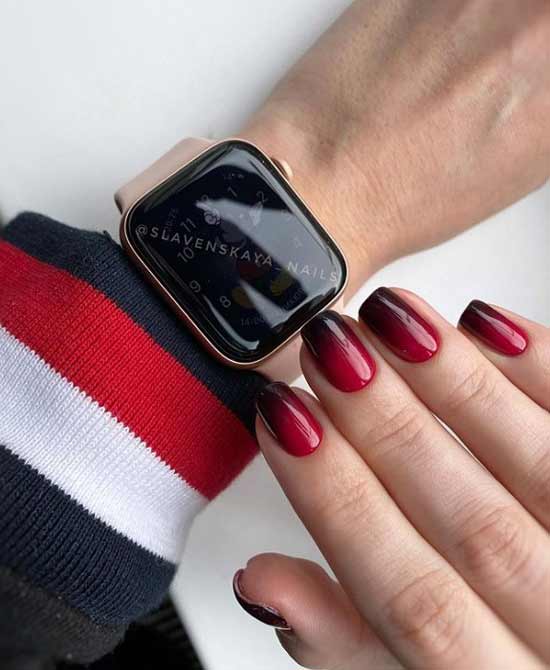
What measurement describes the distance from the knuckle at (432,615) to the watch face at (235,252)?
0.18m

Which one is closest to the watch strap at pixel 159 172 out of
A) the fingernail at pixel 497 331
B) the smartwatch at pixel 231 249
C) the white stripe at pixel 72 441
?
the smartwatch at pixel 231 249

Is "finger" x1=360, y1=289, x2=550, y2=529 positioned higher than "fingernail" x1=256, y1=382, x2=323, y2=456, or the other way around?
"finger" x1=360, y1=289, x2=550, y2=529

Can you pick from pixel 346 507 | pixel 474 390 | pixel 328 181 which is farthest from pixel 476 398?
pixel 328 181

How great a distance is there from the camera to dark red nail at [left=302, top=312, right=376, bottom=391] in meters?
0.50

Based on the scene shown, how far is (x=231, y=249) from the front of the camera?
1.73ft

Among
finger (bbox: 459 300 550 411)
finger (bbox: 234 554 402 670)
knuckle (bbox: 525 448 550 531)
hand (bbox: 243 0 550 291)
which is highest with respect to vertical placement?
hand (bbox: 243 0 550 291)

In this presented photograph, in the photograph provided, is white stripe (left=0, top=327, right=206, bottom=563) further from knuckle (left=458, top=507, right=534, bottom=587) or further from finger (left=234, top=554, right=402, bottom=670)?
knuckle (left=458, top=507, right=534, bottom=587)

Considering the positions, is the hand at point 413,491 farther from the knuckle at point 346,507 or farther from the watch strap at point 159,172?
the watch strap at point 159,172

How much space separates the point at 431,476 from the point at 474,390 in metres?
0.07

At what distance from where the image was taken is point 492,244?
67 cm

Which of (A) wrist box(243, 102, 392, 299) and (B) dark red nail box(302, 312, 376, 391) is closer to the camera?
(B) dark red nail box(302, 312, 376, 391)

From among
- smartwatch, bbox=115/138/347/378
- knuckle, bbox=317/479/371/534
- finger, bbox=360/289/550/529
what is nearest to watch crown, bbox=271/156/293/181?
smartwatch, bbox=115/138/347/378

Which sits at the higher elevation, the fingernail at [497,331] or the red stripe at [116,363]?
the fingernail at [497,331]

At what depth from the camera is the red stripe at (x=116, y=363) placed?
0.49 m
